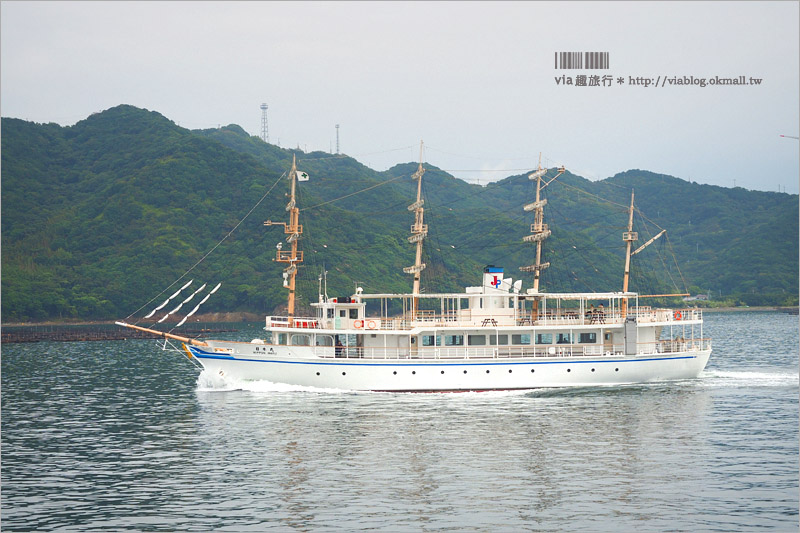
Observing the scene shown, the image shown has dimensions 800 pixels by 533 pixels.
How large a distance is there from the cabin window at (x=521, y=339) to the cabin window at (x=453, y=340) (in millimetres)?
3458

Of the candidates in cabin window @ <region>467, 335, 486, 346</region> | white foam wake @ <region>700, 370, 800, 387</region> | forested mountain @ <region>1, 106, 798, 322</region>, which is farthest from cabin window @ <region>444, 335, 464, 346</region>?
forested mountain @ <region>1, 106, 798, 322</region>

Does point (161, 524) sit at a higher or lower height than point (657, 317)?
lower

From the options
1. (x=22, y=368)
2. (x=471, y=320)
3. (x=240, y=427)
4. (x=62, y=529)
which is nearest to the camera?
(x=62, y=529)

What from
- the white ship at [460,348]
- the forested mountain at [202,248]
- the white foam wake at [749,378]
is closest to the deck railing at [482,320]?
the white ship at [460,348]

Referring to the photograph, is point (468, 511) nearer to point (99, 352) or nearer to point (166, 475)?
point (166, 475)

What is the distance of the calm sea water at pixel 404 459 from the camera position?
26156 mm

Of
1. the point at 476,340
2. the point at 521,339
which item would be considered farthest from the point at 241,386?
the point at 521,339

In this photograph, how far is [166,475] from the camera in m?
31.4

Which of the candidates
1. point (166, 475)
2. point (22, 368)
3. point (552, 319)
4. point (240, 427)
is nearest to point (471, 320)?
point (552, 319)

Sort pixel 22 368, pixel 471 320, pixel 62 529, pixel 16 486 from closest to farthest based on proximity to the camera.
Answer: pixel 62 529
pixel 16 486
pixel 471 320
pixel 22 368

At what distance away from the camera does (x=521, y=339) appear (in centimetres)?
5334

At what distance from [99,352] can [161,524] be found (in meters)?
72.9

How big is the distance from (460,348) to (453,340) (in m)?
1.04

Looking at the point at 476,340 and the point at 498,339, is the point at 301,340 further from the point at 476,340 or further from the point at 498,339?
the point at 498,339
